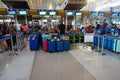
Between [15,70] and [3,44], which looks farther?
[3,44]

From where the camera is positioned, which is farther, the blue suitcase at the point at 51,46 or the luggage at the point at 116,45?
the blue suitcase at the point at 51,46

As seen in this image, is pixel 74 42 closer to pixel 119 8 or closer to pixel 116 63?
pixel 116 63

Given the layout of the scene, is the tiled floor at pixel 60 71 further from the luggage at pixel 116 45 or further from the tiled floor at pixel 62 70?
the luggage at pixel 116 45

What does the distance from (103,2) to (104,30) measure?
19.4 m

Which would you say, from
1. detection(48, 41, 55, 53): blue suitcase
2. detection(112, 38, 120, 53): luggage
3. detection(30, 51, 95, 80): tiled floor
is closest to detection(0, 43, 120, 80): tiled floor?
detection(30, 51, 95, 80): tiled floor

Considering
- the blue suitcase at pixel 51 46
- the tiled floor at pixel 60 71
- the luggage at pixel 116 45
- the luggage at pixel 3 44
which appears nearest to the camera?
the tiled floor at pixel 60 71

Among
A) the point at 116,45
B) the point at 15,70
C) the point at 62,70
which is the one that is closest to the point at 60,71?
the point at 62,70

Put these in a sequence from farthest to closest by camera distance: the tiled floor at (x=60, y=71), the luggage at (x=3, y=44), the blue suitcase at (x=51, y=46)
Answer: the luggage at (x=3, y=44), the blue suitcase at (x=51, y=46), the tiled floor at (x=60, y=71)

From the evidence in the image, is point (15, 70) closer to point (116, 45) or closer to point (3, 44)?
point (3, 44)

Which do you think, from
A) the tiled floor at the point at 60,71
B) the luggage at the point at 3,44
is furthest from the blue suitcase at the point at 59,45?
the luggage at the point at 3,44

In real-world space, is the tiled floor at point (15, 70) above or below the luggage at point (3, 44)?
below

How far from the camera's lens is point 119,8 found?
2064 cm

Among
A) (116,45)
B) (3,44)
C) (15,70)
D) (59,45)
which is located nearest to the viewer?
(15,70)

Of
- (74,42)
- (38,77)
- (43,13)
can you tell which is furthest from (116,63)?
(43,13)
